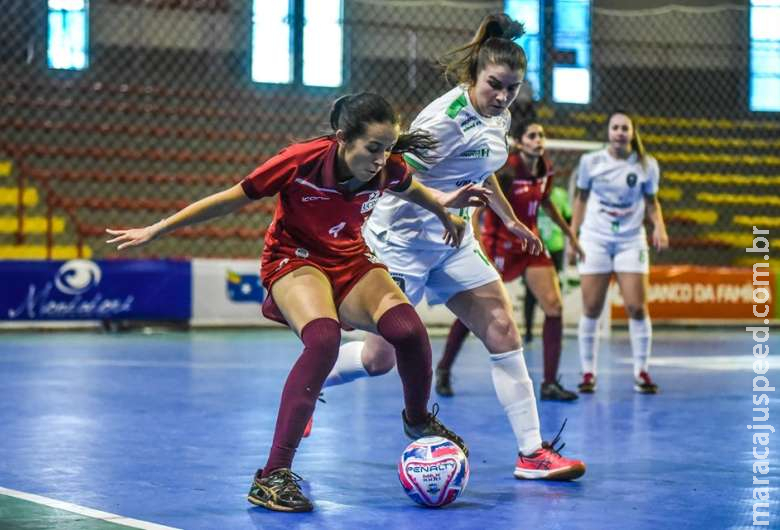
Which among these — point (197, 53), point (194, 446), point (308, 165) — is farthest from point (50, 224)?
point (308, 165)

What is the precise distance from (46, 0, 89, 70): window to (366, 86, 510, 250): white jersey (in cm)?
1223

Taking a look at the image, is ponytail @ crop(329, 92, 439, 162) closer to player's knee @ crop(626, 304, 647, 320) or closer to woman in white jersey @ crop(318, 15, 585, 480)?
woman in white jersey @ crop(318, 15, 585, 480)

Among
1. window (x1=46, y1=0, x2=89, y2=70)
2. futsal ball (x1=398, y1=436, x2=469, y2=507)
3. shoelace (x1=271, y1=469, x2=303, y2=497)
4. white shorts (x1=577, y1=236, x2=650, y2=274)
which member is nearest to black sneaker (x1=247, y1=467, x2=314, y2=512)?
shoelace (x1=271, y1=469, x2=303, y2=497)

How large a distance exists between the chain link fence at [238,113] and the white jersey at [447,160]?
9.09m

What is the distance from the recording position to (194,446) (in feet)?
19.0

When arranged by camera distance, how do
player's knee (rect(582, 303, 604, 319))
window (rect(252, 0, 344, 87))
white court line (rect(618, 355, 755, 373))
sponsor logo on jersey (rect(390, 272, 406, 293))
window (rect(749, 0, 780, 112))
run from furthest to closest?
window (rect(749, 0, 780, 112)) → window (rect(252, 0, 344, 87)) → white court line (rect(618, 355, 755, 373)) → player's knee (rect(582, 303, 604, 319)) → sponsor logo on jersey (rect(390, 272, 406, 293))

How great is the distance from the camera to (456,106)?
5.46 m

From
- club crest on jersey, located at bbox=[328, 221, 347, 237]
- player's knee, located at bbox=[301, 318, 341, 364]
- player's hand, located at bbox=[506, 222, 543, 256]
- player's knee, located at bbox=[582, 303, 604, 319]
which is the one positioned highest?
club crest on jersey, located at bbox=[328, 221, 347, 237]

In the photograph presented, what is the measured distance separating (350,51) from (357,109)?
45.8 ft

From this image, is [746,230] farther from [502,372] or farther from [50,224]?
[502,372]

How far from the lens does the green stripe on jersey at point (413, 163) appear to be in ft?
18.0

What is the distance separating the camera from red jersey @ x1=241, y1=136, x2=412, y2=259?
4.57 metres

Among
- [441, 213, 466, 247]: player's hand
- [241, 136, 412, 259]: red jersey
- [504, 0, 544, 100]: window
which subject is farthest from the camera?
[504, 0, 544, 100]: window

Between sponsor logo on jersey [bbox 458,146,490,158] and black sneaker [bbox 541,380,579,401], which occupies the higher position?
sponsor logo on jersey [bbox 458,146,490,158]
